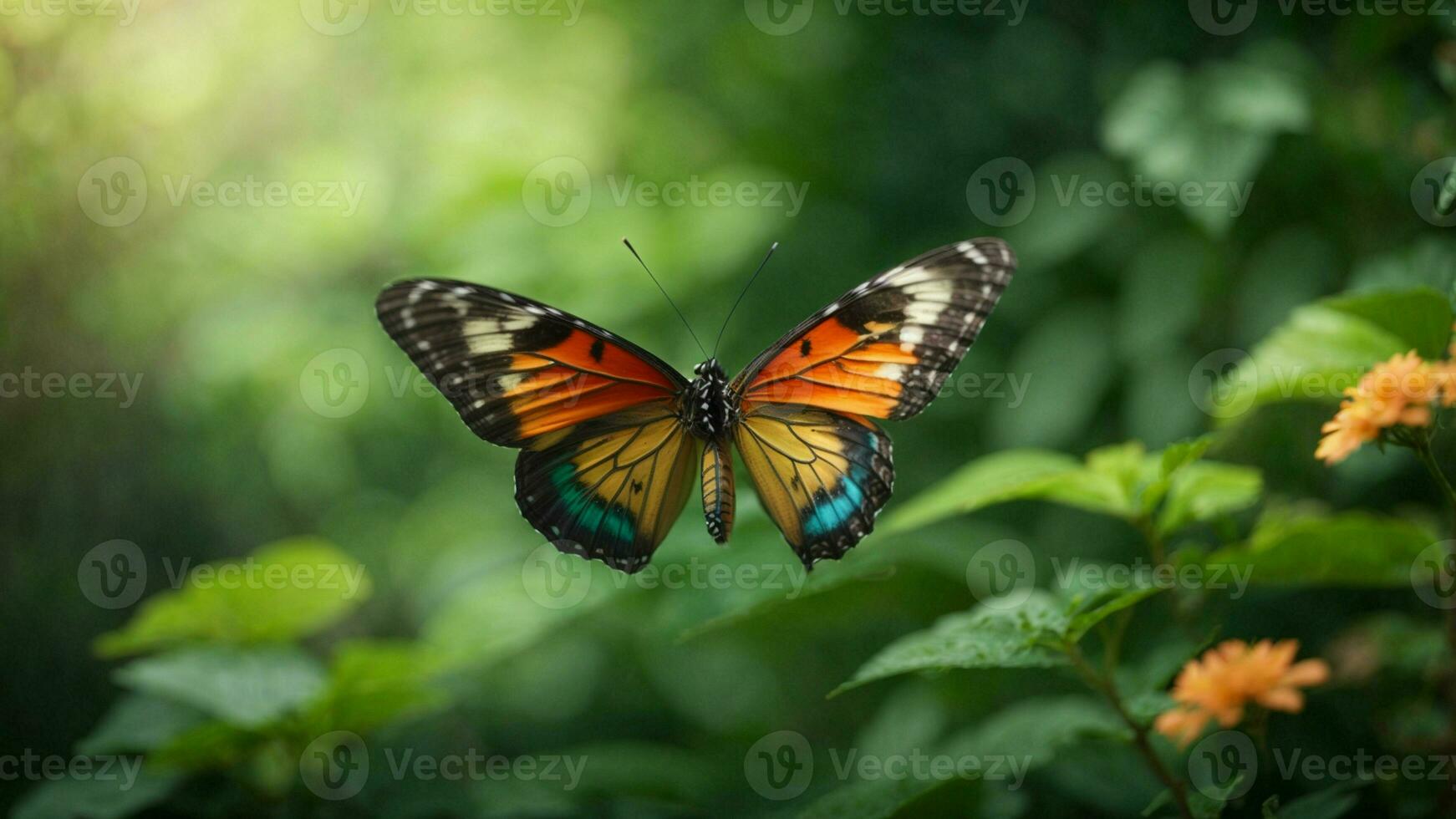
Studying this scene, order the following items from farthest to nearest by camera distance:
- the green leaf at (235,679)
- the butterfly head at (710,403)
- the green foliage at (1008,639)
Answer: the green leaf at (235,679)
the butterfly head at (710,403)
the green foliage at (1008,639)

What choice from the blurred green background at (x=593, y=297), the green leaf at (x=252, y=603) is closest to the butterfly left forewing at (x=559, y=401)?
the blurred green background at (x=593, y=297)

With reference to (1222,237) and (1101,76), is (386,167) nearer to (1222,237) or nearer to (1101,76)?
(1101,76)

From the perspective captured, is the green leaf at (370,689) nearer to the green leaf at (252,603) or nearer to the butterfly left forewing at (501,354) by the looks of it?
the green leaf at (252,603)

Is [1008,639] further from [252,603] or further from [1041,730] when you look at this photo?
[252,603]

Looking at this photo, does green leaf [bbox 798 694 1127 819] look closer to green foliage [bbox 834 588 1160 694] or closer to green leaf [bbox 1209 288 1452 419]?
green foliage [bbox 834 588 1160 694]

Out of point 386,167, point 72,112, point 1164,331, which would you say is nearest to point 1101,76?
point 1164,331

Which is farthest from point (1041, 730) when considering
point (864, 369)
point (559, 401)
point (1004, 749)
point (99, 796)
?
point (99, 796)
